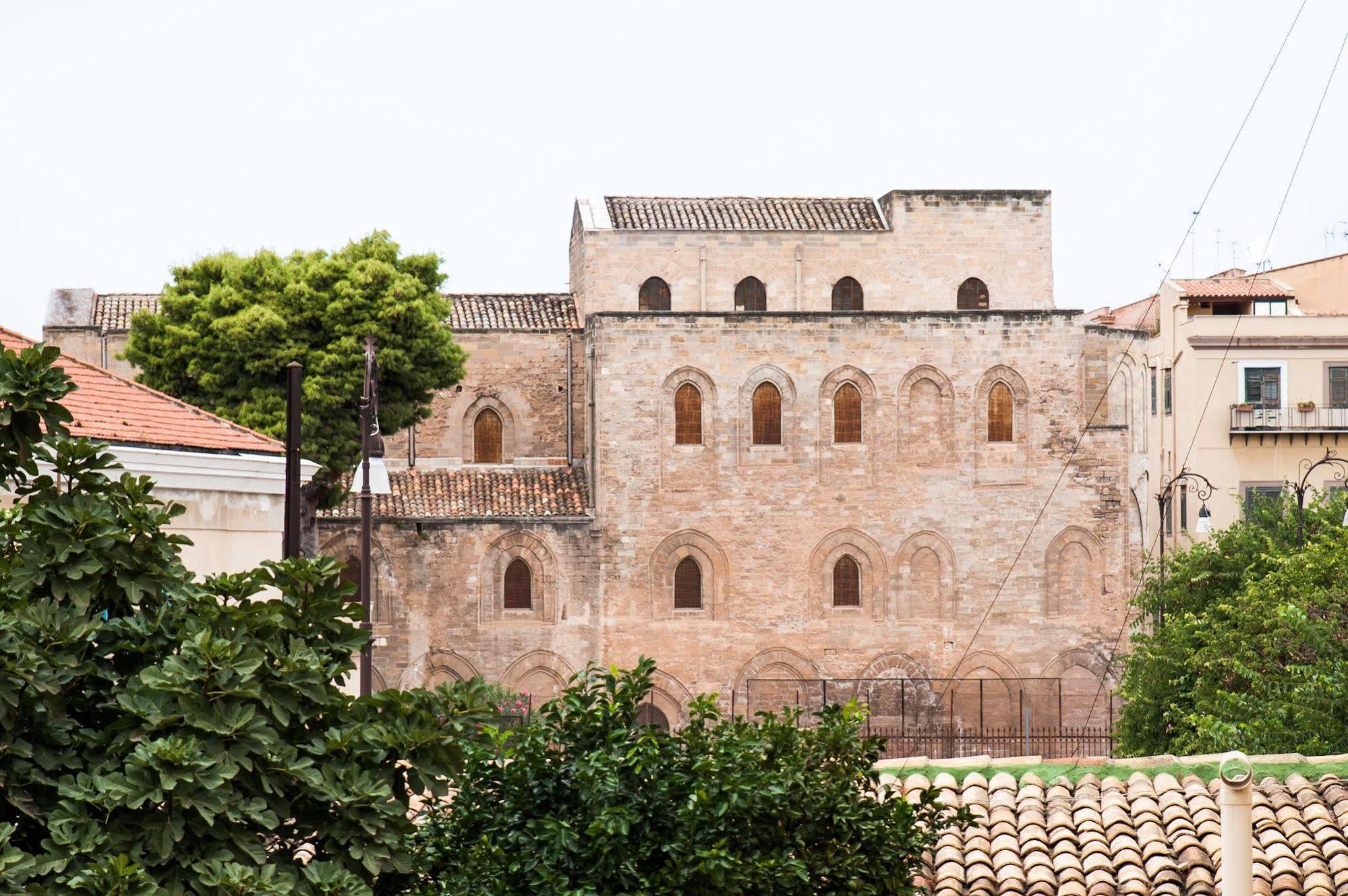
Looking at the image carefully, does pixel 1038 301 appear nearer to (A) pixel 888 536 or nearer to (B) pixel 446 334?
(A) pixel 888 536

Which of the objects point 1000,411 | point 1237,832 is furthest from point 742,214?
point 1237,832

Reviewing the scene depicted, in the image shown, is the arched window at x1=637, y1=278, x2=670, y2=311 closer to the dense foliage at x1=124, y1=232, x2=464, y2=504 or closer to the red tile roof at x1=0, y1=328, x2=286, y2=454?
the dense foliage at x1=124, y1=232, x2=464, y2=504

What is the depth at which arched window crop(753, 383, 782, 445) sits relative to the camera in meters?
34.9

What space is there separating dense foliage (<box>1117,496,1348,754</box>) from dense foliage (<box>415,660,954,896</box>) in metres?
8.28

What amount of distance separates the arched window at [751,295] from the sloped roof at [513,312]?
12.0 ft

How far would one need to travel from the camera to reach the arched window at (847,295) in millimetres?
37406

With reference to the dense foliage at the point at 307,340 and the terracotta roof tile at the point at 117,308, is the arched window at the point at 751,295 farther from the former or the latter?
the terracotta roof tile at the point at 117,308

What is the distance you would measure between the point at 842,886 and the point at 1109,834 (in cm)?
303

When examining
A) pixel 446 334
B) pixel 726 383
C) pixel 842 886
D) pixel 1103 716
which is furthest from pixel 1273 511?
pixel 842 886

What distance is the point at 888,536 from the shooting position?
3469 cm

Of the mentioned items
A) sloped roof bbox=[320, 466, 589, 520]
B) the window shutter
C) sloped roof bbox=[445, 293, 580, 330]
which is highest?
sloped roof bbox=[445, 293, 580, 330]

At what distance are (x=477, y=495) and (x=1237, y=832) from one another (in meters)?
26.1

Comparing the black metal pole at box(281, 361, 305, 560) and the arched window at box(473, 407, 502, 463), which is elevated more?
the arched window at box(473, 407, 502, 463)

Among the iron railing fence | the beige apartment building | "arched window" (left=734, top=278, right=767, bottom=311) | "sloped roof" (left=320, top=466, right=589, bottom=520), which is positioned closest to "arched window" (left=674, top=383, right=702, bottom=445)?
"sloped roof" (left=320, top=466, right=589, bottom=520)
